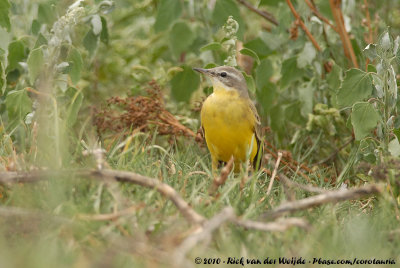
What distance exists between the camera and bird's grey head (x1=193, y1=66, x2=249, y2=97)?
208 inches

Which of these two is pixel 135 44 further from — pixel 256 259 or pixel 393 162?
pixel 256 259

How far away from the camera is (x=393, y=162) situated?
359 cm

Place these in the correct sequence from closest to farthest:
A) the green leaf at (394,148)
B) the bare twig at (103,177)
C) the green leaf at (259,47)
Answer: the bare twig at (103,177), the green leaf at (394,148), the green leaf at (259,47)

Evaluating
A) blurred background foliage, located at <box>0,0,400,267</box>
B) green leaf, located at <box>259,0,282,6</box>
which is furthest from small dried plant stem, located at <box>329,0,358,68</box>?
green leaf, located at <box>259,0,282,6</box>

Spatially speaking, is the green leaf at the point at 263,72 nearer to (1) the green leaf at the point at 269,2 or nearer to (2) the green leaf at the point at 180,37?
(1) the green leaf at the point at 269,2

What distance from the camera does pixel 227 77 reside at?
536cm

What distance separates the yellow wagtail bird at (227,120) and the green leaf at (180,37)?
0.46 meters

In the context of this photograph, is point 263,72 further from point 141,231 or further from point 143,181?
point 141,231

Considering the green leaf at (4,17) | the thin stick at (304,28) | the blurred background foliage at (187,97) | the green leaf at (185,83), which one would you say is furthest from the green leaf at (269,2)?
the green leaf at (4,17)

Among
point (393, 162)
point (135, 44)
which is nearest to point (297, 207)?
point (393, 162)

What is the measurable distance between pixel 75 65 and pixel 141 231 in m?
2.16

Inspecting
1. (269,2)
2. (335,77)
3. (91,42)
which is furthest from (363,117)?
(91,42)

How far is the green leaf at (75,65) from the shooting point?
4.64 metres

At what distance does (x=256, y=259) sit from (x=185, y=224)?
15.7 inches
